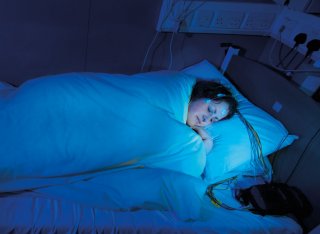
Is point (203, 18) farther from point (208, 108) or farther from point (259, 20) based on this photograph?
point (208, 108)

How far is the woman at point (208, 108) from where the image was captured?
1.18 meters

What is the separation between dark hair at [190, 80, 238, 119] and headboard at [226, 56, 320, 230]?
200 millimetres

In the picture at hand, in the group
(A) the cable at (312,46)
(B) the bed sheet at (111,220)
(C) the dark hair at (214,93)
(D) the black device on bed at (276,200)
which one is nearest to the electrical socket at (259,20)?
(A) the cable at (312,46)

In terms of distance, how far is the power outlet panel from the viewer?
134cm

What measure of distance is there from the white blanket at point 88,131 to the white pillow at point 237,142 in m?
0.13

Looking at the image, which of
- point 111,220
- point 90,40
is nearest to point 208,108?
point 111,220

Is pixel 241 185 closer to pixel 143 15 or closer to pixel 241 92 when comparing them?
pixel 241 92

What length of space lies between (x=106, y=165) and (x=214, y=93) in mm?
623

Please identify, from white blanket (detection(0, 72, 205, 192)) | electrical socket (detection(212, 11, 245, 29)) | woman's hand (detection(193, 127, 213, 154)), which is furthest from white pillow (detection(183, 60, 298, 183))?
electrical socket (detection(212, 11, 245, 29))

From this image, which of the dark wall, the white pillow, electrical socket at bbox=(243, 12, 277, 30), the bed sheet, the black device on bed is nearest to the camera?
the bed sheet

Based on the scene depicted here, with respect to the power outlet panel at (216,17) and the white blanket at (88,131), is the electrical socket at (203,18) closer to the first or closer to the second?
the power outlet panel at (216,17)

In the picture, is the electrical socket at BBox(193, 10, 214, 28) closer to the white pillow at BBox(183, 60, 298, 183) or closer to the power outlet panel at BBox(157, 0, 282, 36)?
the power outlet panel at BBox(157, 0, 282, 36)

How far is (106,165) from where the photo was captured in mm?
933

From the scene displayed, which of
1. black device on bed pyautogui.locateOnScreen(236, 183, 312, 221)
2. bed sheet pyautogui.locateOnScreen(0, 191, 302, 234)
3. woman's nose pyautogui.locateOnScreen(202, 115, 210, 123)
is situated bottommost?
bed sheet pyautogui.locateOnScreen(0, 191, 302, 234)
